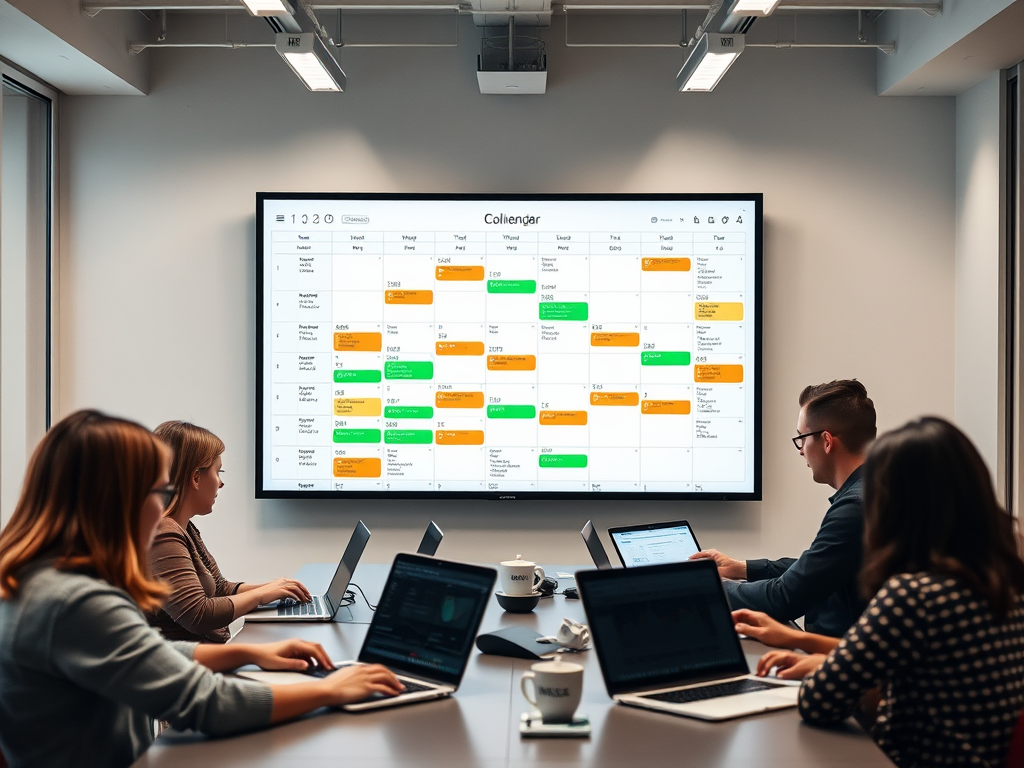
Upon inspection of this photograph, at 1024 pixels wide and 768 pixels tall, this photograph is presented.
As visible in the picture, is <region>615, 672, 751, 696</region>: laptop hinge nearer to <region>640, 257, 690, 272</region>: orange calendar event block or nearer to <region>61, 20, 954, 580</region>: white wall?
<region>61, 20, 954, 580</region>: white wall

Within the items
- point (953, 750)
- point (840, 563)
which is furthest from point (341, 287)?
point (953, 750)

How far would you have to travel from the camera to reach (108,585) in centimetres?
161

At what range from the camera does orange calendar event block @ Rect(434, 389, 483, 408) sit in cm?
418

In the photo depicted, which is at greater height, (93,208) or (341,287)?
(93,208)

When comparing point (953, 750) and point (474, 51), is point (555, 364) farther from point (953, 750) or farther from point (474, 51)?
point (953, 750)

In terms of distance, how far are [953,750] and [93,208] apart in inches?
160

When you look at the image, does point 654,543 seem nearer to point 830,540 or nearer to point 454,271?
point 830,540

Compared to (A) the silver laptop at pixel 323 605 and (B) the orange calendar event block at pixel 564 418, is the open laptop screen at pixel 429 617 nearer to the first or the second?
(A) the silver laptop at pixel 323 605

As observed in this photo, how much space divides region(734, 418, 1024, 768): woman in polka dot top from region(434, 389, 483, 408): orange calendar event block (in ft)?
8.40

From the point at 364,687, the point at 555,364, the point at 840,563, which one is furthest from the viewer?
the point at 555,364

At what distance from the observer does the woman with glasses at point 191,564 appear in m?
2.53

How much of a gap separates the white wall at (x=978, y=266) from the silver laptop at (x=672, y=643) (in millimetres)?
2455

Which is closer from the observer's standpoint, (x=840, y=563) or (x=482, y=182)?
(x=840, y=563)

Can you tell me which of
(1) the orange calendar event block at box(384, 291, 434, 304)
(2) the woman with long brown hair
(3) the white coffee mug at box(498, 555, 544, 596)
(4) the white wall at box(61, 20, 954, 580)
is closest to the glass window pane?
(4) the white wall at box(61, 20, 954, 580)
